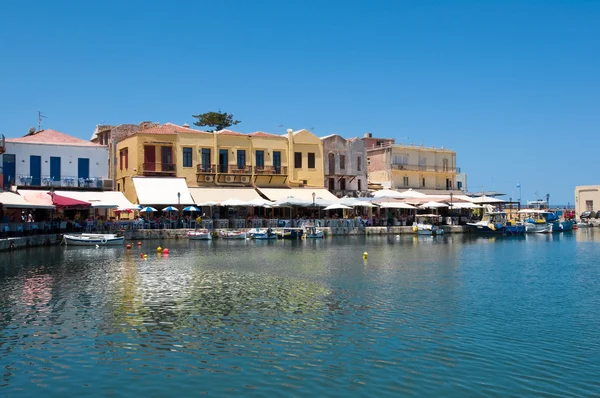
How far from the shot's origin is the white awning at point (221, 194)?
157ft

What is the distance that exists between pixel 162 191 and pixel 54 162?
833 centimetres

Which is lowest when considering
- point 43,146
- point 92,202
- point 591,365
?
point 591,365

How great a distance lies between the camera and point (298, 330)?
1450cm

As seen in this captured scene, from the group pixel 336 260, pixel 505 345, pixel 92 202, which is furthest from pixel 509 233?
pixel 505 345

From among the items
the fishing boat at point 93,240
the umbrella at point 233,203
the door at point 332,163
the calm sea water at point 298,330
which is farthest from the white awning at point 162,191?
the calm sea water at point 298,330

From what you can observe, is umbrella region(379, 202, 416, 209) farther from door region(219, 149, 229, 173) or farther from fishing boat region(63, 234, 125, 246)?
fishing boat region(63, 234, 125, 246)

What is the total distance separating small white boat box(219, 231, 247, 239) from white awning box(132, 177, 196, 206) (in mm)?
3581

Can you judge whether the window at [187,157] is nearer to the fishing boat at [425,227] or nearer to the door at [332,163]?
the door at [332,163]

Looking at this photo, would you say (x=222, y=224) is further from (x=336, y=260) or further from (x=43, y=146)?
(x=336, y=260)

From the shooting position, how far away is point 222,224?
46.6 m

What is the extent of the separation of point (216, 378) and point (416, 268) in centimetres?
1730

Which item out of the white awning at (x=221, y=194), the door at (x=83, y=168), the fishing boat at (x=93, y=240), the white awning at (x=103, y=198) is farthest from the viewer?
the white awning at (x=221, y=194)

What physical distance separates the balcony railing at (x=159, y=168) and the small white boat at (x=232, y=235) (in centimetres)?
797

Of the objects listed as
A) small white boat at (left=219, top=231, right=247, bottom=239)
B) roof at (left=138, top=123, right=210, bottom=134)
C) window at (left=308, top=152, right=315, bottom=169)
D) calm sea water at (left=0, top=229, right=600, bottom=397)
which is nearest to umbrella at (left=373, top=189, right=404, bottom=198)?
window at (left=308, top=152, right=315, bottom=169)
